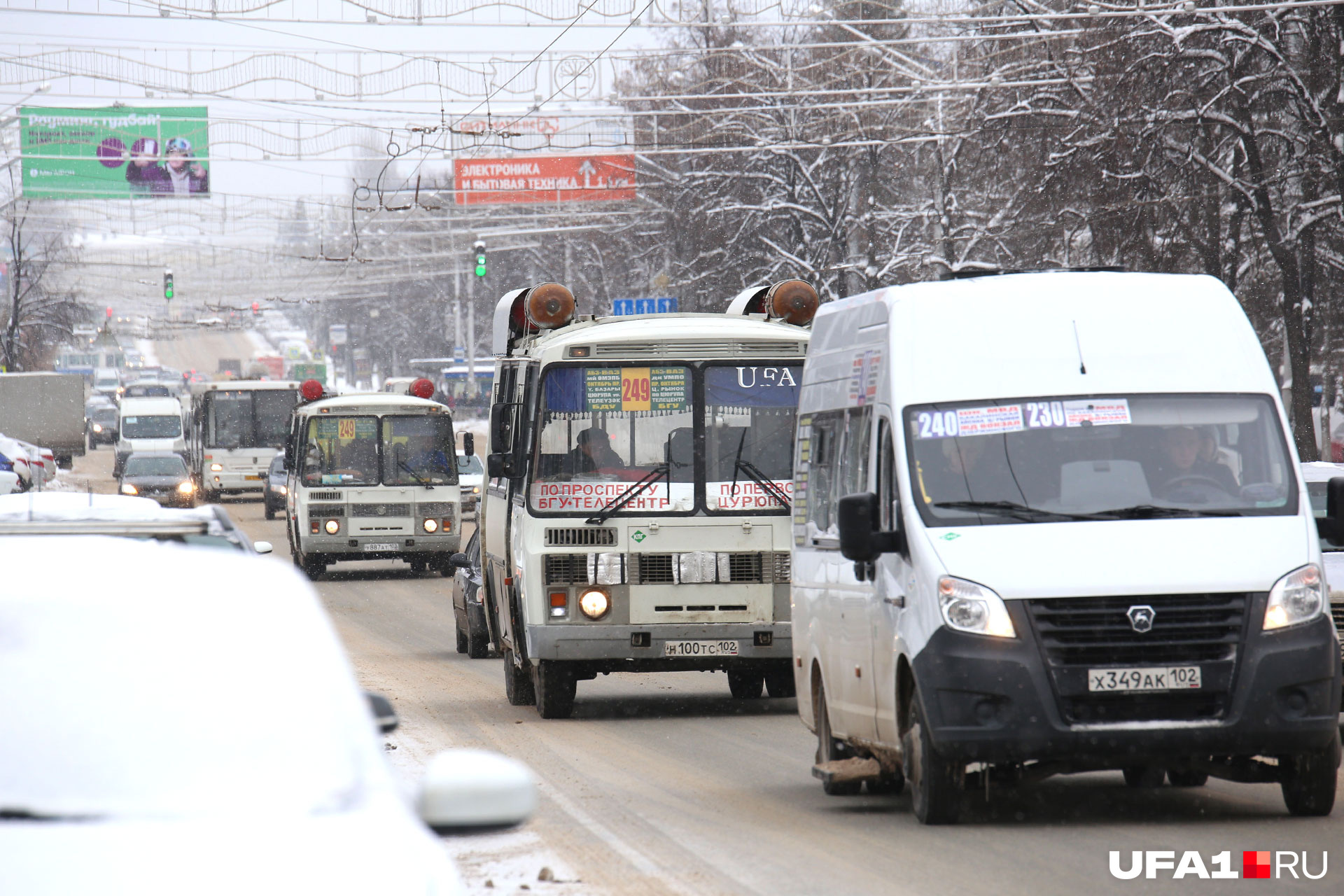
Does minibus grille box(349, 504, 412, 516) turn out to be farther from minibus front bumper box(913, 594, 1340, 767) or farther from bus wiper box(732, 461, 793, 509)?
minibus front bumper box(913, 594, 1340, 767)

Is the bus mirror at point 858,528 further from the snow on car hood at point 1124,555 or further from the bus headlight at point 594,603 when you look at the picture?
the bus headlight at point 594,603

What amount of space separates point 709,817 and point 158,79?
80.0 feet

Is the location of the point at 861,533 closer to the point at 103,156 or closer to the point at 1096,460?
the point at 1096,460

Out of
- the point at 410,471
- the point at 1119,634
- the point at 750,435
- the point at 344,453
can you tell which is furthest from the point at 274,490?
Result: the point at 1119,634

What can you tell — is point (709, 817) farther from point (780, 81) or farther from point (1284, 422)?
point (780, 81)

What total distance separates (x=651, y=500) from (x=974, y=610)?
5699mm

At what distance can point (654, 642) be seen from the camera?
13.4 metres

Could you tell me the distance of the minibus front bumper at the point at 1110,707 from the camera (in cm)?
787

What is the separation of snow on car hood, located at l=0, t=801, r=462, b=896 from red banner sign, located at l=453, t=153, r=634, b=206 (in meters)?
42.2

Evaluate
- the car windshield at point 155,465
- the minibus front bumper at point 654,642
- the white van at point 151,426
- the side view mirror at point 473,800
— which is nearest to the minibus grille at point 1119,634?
the side view mirror at point 473,800

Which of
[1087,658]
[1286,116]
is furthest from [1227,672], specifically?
[1286,116]

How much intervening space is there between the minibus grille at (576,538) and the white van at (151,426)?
47055mm

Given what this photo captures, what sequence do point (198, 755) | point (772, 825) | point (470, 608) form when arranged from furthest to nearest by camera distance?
point (470, 608) → point (772, 825) → point (198, 755)

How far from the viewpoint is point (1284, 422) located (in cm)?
877
